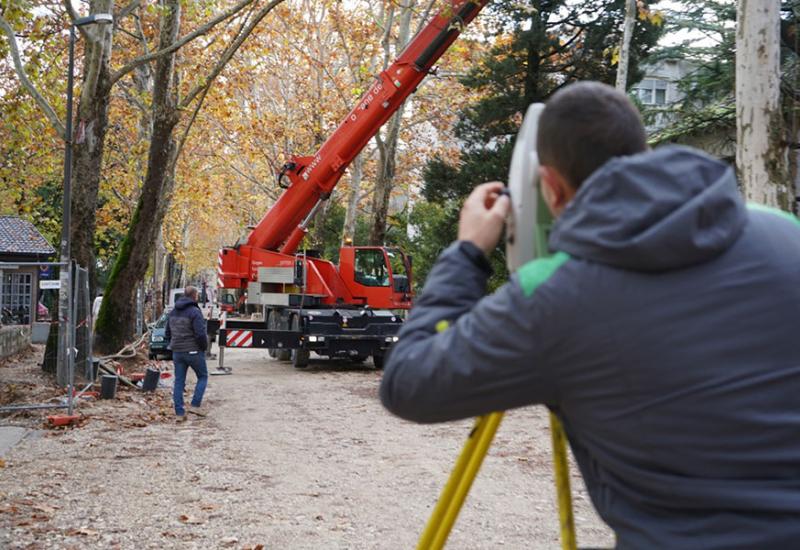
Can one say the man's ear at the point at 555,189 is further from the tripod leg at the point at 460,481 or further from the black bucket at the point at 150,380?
the black bucket at the point at 150,380

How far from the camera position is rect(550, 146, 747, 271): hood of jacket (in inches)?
58.2

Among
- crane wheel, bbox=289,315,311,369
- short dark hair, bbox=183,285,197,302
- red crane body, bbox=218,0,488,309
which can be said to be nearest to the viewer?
short dark hair, bbox=183,285,197,302

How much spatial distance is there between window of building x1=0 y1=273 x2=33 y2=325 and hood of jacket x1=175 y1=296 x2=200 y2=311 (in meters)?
15.9

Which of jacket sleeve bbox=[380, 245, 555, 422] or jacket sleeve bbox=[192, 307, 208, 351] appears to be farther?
jacket sleeve bbox=[192, 307, 208, 351]

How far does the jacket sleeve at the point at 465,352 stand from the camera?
1564 millimetres

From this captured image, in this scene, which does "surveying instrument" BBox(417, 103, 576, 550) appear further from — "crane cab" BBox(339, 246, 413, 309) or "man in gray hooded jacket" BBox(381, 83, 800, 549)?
"crane cab" BBox(339, 246, 413, 309)

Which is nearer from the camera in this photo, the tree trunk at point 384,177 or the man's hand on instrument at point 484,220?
the man's hand on instrument at point 484,220

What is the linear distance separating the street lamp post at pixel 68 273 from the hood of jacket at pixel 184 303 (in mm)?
1569

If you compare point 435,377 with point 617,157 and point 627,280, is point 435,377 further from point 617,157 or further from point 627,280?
point 617,157

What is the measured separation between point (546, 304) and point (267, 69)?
127ft

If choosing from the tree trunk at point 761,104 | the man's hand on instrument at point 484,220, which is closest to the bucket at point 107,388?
the tree trunk at point 761,104

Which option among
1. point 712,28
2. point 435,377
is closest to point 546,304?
point 435,377

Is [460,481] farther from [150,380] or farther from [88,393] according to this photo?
[150,380]

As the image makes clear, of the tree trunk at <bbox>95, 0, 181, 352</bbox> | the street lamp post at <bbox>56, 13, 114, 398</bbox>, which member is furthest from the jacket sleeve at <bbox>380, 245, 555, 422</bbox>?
the tree trunk at <bbox>95, 0, 181, 352</bbox>
